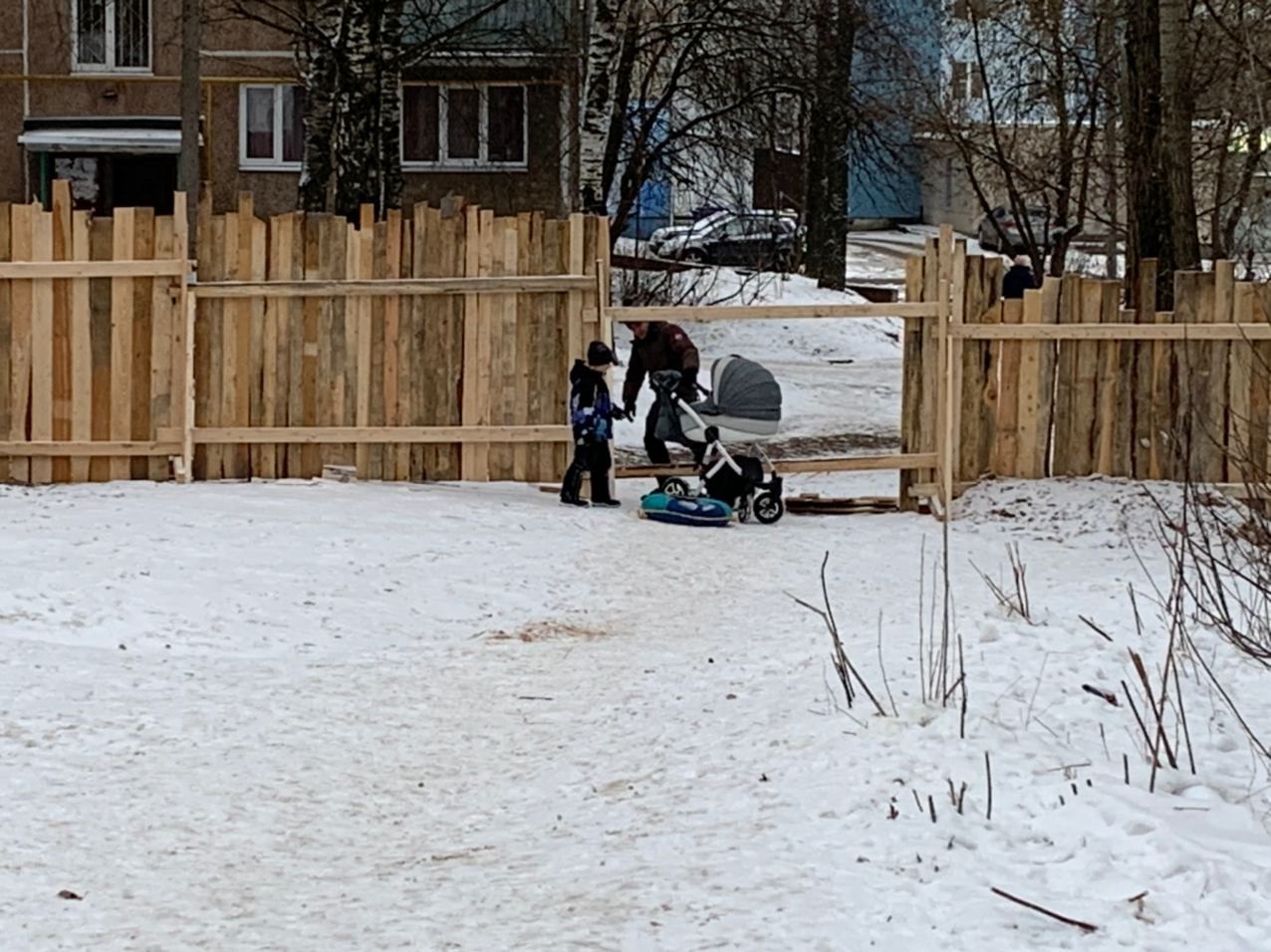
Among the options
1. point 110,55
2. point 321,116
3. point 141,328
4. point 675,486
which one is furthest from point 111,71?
point 675,486

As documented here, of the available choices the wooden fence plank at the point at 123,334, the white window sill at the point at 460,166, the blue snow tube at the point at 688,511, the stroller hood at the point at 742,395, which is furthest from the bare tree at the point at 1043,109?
the wooden fence plank at the point at 123,334

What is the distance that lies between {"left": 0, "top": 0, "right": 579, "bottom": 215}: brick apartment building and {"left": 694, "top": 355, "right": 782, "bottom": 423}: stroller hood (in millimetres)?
22960

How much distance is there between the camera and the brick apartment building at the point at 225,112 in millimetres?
37625

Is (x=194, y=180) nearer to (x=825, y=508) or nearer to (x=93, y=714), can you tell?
(x=825, y=508)

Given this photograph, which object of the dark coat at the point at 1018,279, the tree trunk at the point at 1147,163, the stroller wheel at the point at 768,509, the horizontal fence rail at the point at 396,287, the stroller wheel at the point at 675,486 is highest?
the tree trunk at the point at 1147,163

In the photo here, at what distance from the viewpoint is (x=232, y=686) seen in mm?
8703

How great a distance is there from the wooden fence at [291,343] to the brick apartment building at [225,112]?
22849mm

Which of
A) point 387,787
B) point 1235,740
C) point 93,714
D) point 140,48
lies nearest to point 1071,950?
point 1235,740

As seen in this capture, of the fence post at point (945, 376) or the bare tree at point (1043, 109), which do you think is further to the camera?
the bare tree at point (1043, 109)

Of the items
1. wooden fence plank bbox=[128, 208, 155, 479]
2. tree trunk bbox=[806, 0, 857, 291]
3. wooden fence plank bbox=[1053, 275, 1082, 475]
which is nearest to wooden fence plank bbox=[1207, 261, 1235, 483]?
wooden fence plank bbox=[1053, 275, 1082, 475]

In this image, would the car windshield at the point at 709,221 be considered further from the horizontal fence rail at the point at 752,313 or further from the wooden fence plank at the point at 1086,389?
the wooden fence plank at the point at 1086,389

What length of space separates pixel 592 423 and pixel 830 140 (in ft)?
75.3

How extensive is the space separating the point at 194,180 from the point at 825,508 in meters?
13.8

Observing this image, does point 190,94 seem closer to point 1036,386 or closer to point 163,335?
point 163,335
